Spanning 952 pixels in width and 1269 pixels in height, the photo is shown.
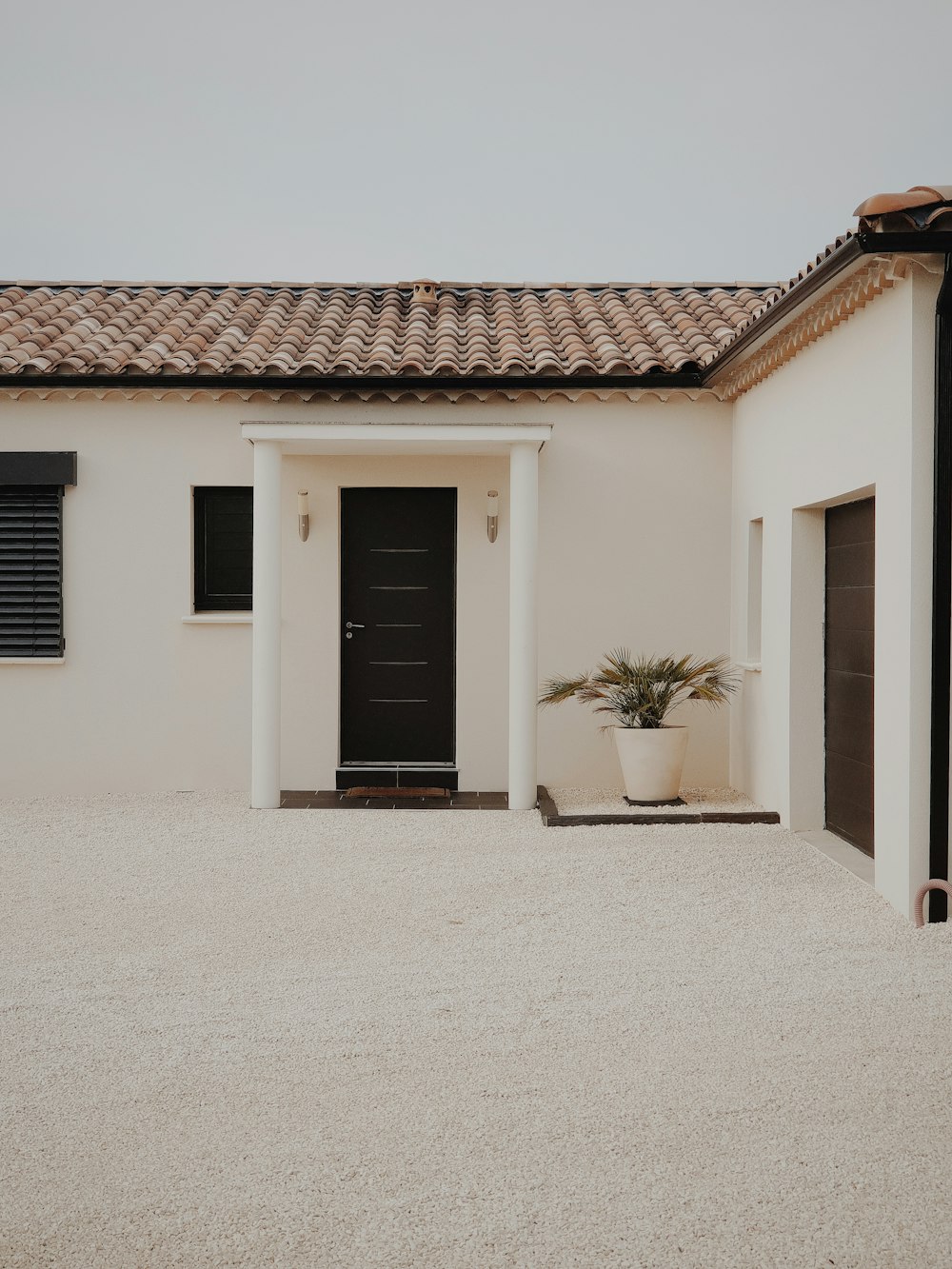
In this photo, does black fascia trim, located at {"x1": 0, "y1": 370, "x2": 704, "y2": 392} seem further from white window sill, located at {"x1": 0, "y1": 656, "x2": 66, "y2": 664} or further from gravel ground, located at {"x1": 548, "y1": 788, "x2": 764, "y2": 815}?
gravel ground, located at {"x1": 548, "y1": 788, "x2": 764, "y2": 815}

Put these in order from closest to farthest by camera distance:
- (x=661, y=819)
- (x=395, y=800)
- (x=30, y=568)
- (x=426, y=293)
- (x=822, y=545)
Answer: (x=822, y=545) < (x=661, y=819) < (x=395, y=800) < (x=30, y=568) < (x=426, y=293)

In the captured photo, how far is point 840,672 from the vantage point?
7.54 m

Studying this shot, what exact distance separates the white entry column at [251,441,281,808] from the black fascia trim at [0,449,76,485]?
189 cm

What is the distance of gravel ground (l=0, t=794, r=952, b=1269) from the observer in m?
2.88

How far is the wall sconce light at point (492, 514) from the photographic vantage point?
32.2 feet

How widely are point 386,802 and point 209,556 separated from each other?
2.66 metres

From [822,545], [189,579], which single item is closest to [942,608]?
[822,545]

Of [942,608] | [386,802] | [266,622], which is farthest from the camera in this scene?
[386,802]

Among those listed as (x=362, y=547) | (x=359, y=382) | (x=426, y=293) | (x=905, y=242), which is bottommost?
(x=362, y=547)

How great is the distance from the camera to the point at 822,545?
7973mm

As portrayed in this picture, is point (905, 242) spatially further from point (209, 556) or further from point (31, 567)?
point (31, 567)

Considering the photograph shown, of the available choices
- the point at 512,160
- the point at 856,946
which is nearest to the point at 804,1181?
the point at 856,946

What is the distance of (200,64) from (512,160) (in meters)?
6.70

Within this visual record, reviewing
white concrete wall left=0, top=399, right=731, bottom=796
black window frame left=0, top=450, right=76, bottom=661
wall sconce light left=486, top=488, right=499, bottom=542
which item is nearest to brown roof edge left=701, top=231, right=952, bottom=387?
white concrete wall left=0, top=399, right=731, bottom=796
